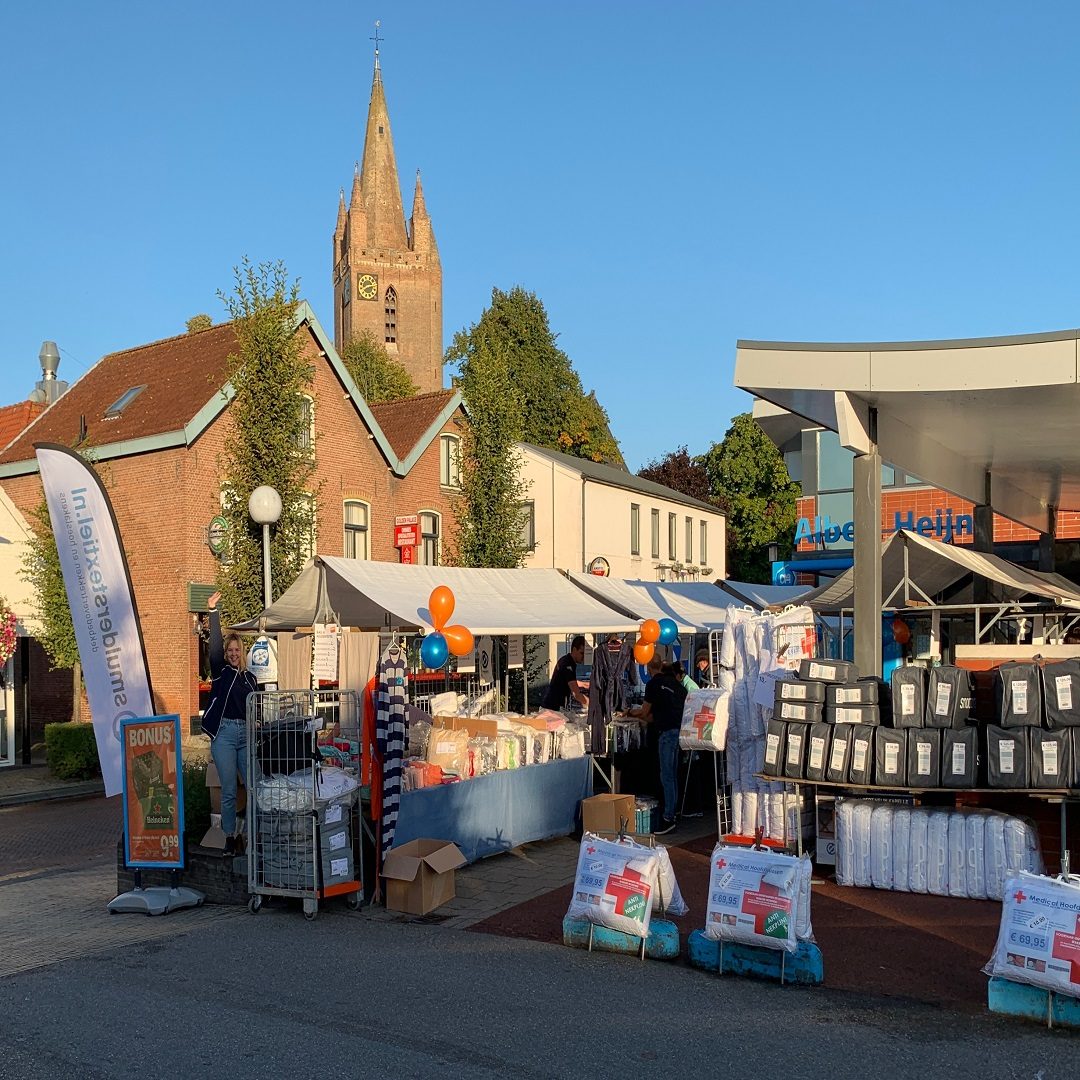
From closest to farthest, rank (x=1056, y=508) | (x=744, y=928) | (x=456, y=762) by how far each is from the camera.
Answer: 1. (x=744, y=928)
2. (x=456, y=762)
3. (x=1056, y=508)

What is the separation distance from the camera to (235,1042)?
19.6 feet

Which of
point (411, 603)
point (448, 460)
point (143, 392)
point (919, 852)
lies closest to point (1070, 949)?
point (919, 852)

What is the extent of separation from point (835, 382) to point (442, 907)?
5508 mm

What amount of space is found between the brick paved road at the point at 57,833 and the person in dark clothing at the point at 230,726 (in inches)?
133

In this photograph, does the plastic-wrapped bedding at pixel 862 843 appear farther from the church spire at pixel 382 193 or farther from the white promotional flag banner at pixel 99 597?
the church spire at pixel 382 193

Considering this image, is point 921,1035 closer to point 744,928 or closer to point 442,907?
point 744,928

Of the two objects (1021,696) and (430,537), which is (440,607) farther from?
(430,537)

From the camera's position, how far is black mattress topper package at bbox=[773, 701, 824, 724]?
32.0ft

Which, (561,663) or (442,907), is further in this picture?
(561,663)

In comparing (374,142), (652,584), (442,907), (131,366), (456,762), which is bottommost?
(442,907)

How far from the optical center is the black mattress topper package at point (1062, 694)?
28.0 ft

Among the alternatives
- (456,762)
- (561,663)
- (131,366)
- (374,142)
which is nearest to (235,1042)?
(456,762)

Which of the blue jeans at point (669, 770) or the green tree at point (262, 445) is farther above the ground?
the green tree at point (262, 445)

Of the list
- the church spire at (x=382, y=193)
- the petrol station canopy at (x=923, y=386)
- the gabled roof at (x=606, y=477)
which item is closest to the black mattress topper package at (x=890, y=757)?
the petrol station canopy at (x=923, y=386)
